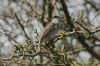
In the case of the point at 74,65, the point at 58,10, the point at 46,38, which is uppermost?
the point at 58,10

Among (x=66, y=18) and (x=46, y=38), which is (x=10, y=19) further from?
(x=46, y=38)

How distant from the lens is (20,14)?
1137 cm

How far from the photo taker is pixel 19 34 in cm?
886

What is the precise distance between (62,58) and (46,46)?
0.32m

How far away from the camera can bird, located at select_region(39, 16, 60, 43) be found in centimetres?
720

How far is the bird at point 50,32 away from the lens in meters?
7.20

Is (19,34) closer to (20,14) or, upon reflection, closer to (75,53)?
(75,53)

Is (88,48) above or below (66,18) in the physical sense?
below

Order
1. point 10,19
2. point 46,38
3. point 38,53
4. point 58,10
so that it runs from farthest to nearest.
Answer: point 10,19 < point 58,10 < point 46,38 < point 38,53

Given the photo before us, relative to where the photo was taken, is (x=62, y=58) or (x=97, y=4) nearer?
(x=62, y=58)

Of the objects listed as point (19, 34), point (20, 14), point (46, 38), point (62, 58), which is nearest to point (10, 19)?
point (20, 14)

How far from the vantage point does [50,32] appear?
7.83m

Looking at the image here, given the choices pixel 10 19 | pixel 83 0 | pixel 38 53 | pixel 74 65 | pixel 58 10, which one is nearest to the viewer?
pixel 38 53

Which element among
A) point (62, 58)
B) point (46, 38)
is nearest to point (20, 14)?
point (46, 38)
